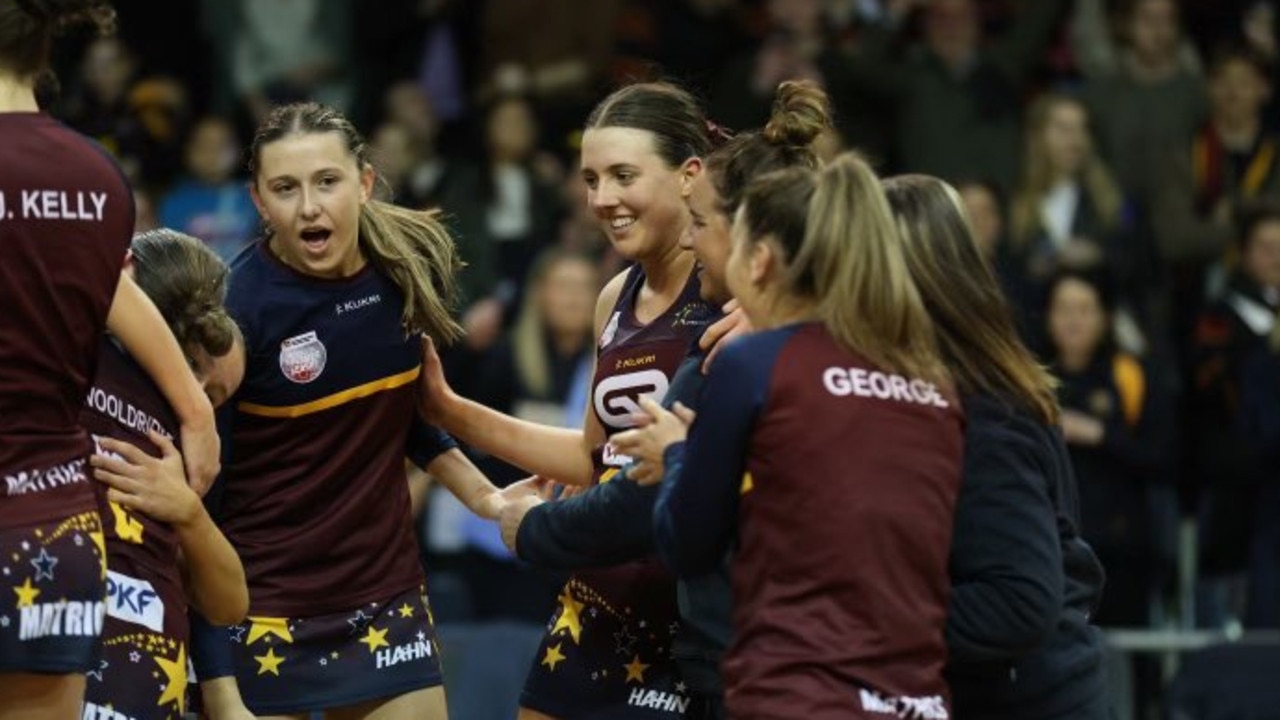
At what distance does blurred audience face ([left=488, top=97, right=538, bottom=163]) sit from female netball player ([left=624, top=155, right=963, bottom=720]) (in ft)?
24.5

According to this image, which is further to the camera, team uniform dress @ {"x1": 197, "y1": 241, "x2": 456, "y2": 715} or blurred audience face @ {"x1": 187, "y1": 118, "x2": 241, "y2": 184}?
blurred audience face @ {"x1": 187, "y1": 118, "x2": 241, "y2": 184}

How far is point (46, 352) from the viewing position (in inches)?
184

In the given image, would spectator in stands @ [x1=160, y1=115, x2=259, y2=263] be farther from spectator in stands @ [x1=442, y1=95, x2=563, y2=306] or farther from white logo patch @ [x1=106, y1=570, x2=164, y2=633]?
white logo patch @ [x1=106, y1=570, x2=164, y2=633]

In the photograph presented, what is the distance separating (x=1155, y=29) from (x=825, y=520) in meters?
8.23

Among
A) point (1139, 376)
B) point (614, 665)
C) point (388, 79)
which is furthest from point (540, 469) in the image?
point (388, 79)

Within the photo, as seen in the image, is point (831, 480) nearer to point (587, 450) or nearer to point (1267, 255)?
point (587, 450)

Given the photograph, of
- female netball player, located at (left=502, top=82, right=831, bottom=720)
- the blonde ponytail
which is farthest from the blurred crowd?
female netball player, located at (left=502, top=82, right=831, bottom=720)

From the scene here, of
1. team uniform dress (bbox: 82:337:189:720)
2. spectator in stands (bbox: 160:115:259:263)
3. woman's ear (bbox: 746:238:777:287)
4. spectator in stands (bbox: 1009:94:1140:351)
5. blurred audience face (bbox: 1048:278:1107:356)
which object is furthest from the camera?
spectator in stands (bbox: 160:115:259:263)

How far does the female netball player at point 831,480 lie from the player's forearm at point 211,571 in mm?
1184

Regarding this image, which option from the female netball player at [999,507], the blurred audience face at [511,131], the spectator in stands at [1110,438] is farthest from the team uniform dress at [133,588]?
the blurred audience face at [511,131]

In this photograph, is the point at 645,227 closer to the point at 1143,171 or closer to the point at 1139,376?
the point at 1139,376

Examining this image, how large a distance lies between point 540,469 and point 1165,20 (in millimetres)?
6793

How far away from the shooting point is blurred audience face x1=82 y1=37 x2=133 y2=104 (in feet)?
41.2

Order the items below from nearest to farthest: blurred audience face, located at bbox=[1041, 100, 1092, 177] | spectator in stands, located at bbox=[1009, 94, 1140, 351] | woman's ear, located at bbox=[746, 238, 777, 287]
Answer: woman's ear, located at bbox=[746, 238, 777, 287] → spectator in stands, located at bbox=[1009, 94, 1140, 351] → blurred audience face, located at bbox=[1041, 100, 1092, 177]
